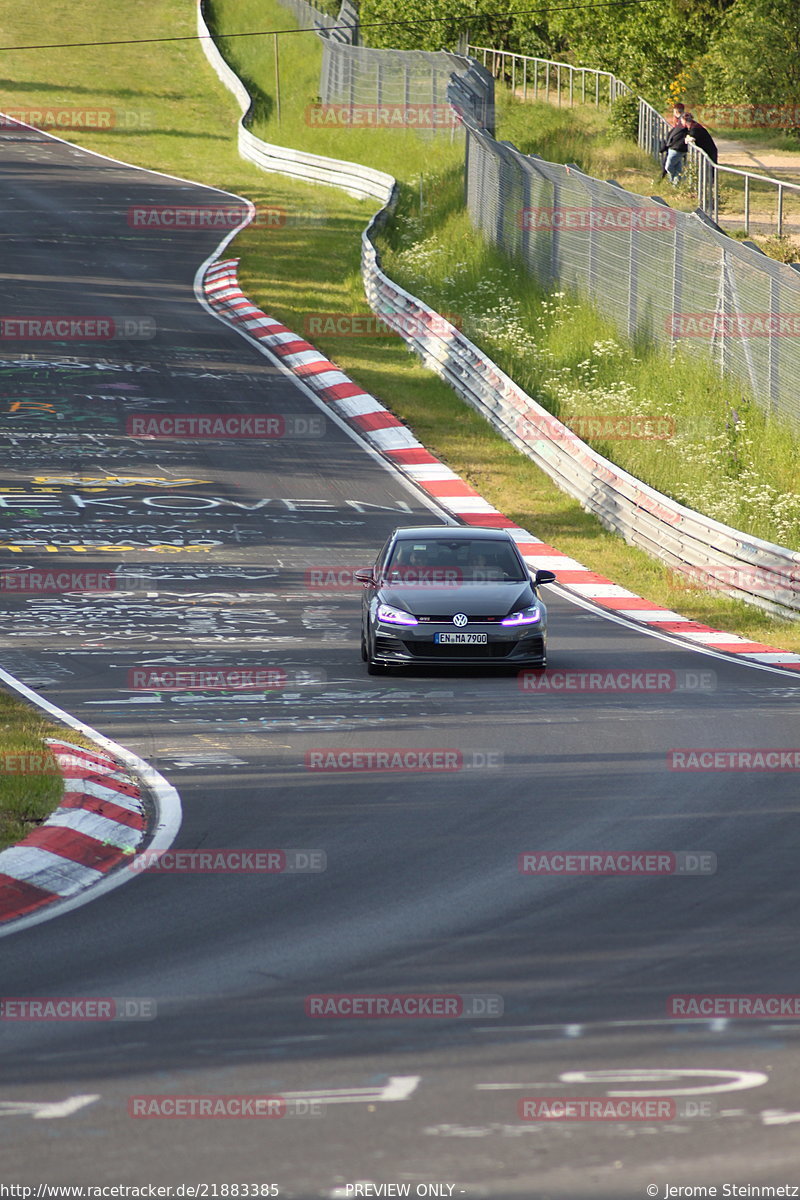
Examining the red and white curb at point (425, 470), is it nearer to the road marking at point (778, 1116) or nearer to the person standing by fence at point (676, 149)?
the person standing by fence at point (676, 149)

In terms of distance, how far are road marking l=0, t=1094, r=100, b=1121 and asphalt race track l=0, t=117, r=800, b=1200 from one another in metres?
0.01

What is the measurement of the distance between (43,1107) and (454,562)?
11.9 m

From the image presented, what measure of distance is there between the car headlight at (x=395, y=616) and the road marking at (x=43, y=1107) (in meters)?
10.2

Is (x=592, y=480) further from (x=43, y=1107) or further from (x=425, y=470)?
(x=43, y=1107)

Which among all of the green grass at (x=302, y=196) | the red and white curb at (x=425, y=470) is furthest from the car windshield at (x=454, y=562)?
the green grass at (x=302, y=196)

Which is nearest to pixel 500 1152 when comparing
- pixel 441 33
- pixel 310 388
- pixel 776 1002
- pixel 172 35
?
pixel 776 1002

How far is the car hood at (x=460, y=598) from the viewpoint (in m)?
16.3

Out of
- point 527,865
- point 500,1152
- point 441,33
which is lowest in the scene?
point 527,865

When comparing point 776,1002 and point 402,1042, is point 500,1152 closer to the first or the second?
point 402,1042

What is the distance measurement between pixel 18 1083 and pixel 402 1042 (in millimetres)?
1595

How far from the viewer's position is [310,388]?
31.9m

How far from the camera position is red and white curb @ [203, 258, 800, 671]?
19.4m

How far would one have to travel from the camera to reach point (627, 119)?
43562mm

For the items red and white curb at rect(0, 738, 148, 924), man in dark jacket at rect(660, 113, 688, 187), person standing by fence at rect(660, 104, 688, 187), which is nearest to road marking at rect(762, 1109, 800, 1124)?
red and white curb at rect(0, 738, 148, 924)
